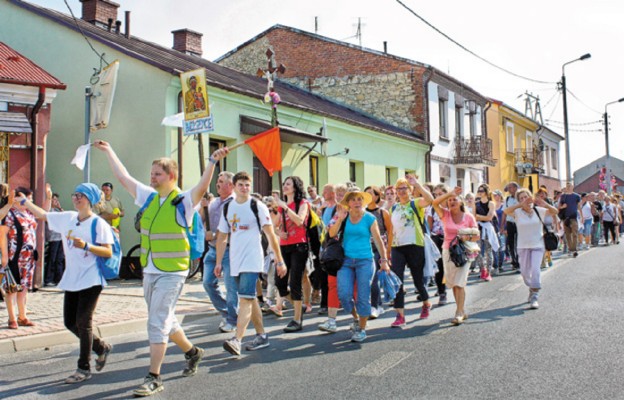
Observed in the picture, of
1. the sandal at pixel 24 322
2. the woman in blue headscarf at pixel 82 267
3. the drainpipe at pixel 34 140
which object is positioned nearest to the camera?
the woman in blue headscarf at pixel 82 267

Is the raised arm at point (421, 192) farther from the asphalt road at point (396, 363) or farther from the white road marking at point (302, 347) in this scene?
the white road marking at point (302, 347)

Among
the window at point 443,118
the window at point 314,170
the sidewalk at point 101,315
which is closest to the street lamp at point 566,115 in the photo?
the window at point 443,118

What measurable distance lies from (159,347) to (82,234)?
4.08ft

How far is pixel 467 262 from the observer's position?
770 cm

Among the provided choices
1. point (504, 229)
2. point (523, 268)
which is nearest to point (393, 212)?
point (523, 268)

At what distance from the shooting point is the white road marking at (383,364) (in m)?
5.24

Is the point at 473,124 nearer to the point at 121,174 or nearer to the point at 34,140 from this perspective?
the point at 34,140

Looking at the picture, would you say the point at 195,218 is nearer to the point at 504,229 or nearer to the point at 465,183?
the point at 504,229

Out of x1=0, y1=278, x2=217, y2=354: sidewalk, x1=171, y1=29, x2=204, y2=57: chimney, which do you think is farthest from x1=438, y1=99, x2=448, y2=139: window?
x1=0, y1=278, x2=217, y2=354: sidewalk

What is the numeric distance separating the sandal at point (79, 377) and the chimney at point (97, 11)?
1564 cm

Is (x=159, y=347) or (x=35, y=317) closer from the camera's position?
(x=159, y=347)

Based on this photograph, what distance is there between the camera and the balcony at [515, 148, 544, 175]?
3712cm

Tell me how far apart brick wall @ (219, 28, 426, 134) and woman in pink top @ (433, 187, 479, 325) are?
18.9 m

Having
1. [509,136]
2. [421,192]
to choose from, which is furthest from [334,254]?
[509,136]
